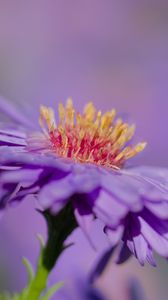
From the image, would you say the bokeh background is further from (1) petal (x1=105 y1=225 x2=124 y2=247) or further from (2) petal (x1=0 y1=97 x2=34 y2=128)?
(1) petal (x1=105 y1=225 x2=124 y2=247)

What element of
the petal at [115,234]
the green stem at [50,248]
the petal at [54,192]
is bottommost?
the green stem at [50,248]

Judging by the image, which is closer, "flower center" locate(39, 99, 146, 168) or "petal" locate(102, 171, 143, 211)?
"petal" locate(102, 171, 143, 211)

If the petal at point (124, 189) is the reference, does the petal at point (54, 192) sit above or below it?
below

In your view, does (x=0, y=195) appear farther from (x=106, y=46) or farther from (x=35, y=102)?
(x=106, y=46)

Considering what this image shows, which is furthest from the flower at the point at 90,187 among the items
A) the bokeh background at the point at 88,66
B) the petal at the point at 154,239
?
the bokeh background at the point at 88,66

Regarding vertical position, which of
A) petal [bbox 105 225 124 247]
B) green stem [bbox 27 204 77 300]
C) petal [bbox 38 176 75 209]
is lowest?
green stem [bbox 27 204 77 300]

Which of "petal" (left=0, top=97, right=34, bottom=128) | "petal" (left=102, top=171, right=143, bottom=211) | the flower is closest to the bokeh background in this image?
"petal" (left=0, top=97, right=34, bottom=128)

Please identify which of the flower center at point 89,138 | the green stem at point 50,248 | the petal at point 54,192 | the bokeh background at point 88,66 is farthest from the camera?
the bokeh background at point 88,66

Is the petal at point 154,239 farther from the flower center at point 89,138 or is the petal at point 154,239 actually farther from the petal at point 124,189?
the flower center at point 89,138
